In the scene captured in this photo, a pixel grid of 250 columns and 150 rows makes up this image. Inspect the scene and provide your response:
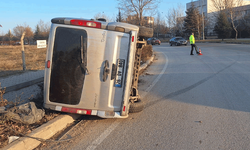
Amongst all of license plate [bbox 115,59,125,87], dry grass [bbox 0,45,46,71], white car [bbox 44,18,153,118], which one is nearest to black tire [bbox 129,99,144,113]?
white car [bbox 44,18,153,118]

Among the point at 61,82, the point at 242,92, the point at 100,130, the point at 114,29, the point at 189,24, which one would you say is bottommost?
the point at 100,130

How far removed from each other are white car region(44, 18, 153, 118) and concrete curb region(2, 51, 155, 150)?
341 mm

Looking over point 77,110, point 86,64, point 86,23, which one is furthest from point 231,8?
point 77,110

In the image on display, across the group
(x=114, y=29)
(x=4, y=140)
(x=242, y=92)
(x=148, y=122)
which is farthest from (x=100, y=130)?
(x=242, y=92)

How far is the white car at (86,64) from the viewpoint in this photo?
15.1 feet

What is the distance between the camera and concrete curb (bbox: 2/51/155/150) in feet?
12.5

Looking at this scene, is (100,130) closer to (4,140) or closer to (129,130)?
(129,130)

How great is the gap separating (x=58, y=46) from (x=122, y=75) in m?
1.43

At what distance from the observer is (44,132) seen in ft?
14.2

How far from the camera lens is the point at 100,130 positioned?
471 cm

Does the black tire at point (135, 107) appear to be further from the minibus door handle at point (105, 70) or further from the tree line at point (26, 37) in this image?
the tree line at point (26, 37)

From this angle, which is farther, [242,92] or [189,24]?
[189,24]

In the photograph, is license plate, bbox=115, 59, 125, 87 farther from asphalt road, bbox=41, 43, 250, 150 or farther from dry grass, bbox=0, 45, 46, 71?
dry grass, bbox=0, 45, 46, 71

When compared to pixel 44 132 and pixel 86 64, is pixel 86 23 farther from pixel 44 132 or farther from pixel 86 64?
pixel 44 132
